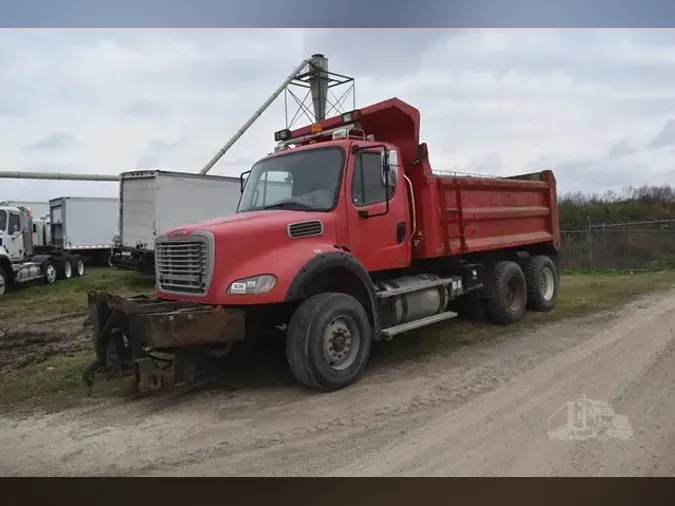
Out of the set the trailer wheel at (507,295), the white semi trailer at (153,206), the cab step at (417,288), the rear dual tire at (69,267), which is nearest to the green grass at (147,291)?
the trailer wheel at (507,295)

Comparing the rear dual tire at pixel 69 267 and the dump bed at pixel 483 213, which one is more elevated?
the dump bed at pixel 483 213

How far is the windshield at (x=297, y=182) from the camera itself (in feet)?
21.0

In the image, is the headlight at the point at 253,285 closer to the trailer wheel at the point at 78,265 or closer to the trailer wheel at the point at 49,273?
the trailer wheel at the point at 49,273

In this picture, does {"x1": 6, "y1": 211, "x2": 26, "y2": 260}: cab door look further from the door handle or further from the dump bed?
the dump bed

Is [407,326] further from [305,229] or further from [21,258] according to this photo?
[21,258]

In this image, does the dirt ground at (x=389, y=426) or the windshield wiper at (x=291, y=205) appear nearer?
the dirt ground at (x=389, y=426)

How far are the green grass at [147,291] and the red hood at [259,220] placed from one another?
80.3 inches

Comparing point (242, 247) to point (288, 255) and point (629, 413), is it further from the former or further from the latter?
point (629, 413)

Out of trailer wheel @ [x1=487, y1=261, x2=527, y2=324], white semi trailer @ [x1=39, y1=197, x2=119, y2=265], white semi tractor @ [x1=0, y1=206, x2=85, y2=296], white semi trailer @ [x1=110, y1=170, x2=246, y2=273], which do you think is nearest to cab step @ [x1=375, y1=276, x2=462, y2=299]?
trailer wheel @ [x1=487, y1=261, x2=527, y2=324]

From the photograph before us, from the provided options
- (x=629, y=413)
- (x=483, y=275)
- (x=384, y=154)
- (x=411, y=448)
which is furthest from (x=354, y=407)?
(x=483, y=275)

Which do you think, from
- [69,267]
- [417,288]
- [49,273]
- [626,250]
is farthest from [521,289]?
[69,267]

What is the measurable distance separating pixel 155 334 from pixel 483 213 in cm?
537

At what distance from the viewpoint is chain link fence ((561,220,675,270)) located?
1978 centimetres

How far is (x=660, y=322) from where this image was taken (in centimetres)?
899
